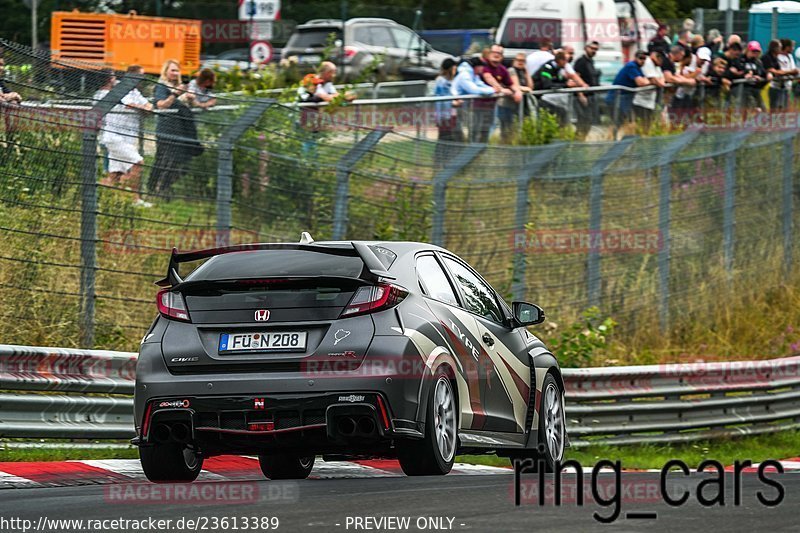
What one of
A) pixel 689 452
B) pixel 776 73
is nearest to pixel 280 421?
A: pixel 689 452

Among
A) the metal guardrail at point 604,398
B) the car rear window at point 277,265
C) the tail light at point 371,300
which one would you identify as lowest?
the metal guardrail at point 604,398

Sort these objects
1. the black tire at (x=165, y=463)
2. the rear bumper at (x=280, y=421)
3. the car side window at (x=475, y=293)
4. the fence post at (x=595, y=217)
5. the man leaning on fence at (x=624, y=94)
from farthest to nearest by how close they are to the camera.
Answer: the man leaning on fence at (x=624, y=94), the fence post at (x=595, y=217), the car side window at (x=475, y=293), the black tire at (x=165, y=463), the rear bumper at (x=280, y=421)

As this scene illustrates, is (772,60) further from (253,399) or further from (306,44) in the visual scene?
(253,399)

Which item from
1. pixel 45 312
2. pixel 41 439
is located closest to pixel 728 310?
pixel 45 312

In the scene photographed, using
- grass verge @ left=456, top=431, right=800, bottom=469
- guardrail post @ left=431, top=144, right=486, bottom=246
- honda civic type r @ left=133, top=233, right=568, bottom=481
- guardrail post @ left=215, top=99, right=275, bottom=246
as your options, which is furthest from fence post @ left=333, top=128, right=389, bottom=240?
honda civic type r @ left=133, top=233, right=568, bottom=481

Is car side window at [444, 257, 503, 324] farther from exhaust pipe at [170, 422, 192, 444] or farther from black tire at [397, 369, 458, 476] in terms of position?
A: exhaust pipe at [170, 422, 192, 444]

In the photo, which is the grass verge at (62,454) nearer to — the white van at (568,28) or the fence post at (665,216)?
the fence post at (665,216)

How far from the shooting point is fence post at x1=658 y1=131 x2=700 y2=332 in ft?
70.1

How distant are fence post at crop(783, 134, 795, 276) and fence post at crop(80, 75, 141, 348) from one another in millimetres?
12942

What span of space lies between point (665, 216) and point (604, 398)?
6623 millimetres

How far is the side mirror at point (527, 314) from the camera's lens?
11.4 m

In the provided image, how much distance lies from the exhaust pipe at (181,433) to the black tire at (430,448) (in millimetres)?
1195

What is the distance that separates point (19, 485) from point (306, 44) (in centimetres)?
2977
